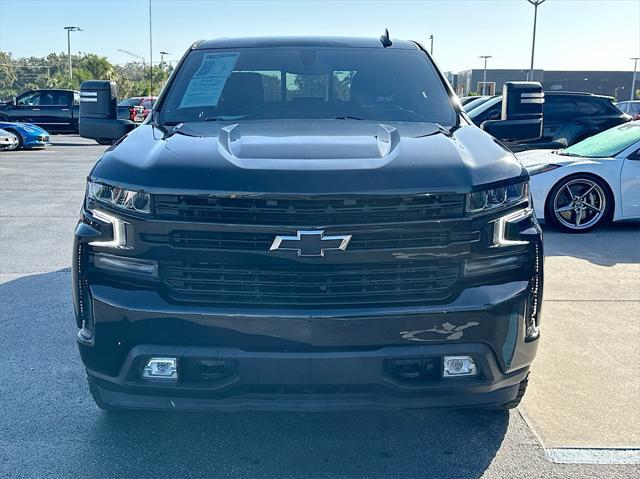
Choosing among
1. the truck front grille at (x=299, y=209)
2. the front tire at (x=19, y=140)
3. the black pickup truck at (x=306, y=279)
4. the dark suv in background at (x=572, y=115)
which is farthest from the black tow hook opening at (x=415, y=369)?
the front tire at (x=19, y=140)

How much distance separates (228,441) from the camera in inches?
123

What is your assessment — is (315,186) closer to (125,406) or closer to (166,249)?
(166,249)

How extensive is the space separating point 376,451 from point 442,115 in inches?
72.0

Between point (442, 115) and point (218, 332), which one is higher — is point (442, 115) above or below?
above

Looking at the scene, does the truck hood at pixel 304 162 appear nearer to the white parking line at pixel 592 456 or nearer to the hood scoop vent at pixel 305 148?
the hood scoop vent at pixel 305 148

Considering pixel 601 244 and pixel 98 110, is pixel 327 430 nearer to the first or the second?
pixel 98 110

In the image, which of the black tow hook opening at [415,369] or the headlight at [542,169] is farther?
the headlight at [542,169]

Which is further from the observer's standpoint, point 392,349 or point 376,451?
point 376,451

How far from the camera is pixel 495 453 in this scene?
3039 millimetres

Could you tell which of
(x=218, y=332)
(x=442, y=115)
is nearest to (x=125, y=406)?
(x=218, y=332)

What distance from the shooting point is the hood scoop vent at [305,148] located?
2.64 metres

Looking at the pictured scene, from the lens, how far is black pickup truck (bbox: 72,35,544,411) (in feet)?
8.21

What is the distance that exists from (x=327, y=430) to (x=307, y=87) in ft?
6.41

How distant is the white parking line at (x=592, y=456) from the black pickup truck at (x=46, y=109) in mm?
23142
